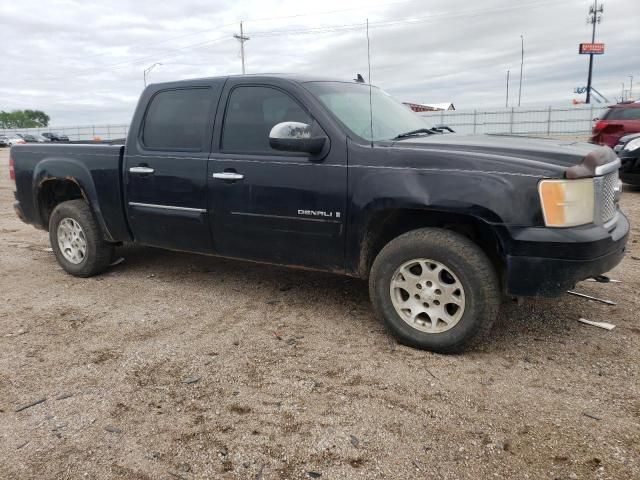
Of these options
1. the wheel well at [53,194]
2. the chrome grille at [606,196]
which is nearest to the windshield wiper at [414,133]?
the chrome grille at [606,196]

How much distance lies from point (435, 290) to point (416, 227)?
18.7 inches

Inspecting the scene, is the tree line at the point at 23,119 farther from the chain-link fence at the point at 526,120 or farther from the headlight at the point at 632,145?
the headlight at the point at 632,145

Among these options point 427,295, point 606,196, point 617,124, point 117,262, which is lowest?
point 117,262

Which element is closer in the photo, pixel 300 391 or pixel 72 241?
pixel 300 391

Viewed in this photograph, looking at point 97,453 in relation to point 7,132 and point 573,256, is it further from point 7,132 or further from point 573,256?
point 7,132

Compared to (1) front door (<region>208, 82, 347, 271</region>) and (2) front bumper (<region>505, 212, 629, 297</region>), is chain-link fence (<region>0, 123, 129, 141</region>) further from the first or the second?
(2) front bumper (<region>505, 212, 629, 297</region>)

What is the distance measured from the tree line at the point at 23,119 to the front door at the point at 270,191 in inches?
4399

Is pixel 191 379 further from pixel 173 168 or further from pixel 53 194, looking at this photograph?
pixel 53 194

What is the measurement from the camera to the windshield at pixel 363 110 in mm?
3795

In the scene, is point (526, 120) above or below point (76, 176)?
above

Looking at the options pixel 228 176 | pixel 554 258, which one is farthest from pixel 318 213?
pixel 554 258

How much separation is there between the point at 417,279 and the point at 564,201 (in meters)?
0.98

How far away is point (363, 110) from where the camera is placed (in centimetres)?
405

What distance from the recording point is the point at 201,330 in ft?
12.6
